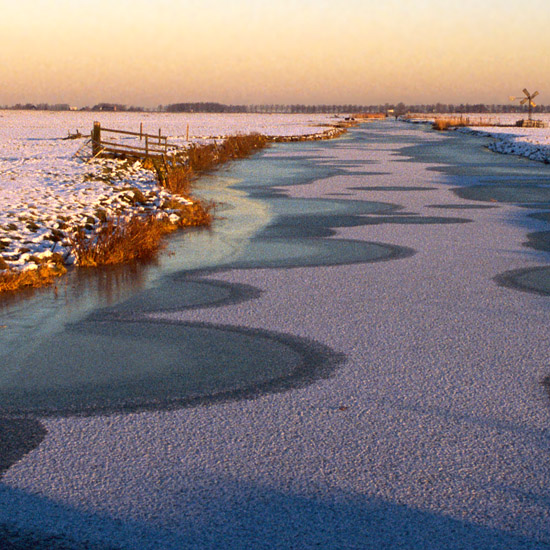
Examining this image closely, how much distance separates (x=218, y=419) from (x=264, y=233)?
9.44 metres

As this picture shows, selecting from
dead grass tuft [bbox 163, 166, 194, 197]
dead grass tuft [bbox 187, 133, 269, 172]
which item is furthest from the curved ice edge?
dead grass tuft [bbox 187, 133, 269, 172]

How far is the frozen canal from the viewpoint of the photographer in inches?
154

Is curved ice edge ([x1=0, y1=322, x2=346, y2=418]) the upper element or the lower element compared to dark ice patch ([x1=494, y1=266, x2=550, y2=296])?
lower

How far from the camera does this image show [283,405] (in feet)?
18.1

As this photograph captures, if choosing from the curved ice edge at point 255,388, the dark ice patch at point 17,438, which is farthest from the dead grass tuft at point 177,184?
the dark ice patch at point 17,438

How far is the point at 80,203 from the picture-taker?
16250mm

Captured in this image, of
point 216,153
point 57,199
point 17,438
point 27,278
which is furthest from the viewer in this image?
point 216,153

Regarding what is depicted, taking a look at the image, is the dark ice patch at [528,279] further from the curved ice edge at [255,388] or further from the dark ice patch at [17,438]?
the dark ice patch at [17,438]

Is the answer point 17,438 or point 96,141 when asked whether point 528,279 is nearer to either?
point 17,438

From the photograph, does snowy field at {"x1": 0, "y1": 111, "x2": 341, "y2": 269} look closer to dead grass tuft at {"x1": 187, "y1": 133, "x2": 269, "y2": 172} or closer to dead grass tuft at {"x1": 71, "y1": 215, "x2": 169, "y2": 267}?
dead grass tuft at {"x1": 71, "y1": 215, "x2": 169, "y2": 267}

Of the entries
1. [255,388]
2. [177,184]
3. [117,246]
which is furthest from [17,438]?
[177,184]

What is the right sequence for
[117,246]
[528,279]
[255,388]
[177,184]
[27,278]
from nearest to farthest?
1. [255,388]
2. [27,278]
3. [528,279]
4. [117,246]
5. [177,184]

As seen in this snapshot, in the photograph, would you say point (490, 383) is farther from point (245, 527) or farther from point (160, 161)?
point (160, 161)

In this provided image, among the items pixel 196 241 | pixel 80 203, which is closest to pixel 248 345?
pixel 196 241
